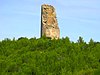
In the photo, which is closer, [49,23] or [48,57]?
[48,57]

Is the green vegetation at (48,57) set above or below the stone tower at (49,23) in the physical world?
below

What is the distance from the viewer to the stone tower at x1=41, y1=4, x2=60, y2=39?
33.4 meters

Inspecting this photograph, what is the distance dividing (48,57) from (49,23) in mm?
6332

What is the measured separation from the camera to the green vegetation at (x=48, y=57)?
2581 cm

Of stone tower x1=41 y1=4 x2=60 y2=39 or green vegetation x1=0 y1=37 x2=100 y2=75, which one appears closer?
green vegetation x1=0 y1=37 x2=100 y2=75

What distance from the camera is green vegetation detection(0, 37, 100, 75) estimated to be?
25.8 m

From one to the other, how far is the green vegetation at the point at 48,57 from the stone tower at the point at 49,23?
1.18m

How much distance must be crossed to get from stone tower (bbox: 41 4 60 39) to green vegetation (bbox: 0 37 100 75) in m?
1.18

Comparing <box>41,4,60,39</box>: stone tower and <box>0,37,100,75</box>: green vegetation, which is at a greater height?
<box>41,4,60,39</box>: stone tower

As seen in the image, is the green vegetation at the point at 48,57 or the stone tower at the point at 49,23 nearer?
the green vegetation at the point at 48,57

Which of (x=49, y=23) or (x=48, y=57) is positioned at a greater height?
(x=49, y=23)

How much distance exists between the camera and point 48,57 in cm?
2773

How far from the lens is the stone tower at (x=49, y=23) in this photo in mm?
33406

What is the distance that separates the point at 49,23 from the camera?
3359 cm
